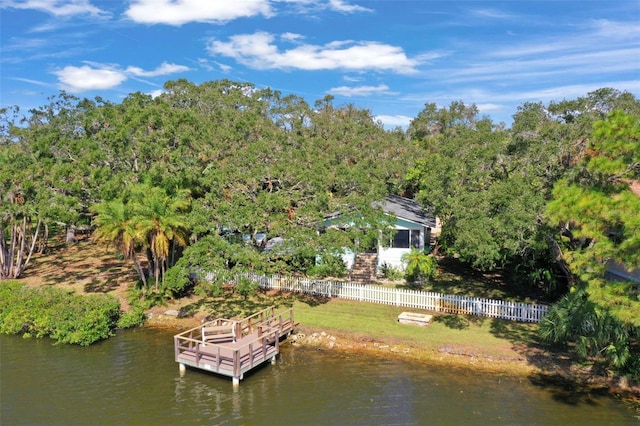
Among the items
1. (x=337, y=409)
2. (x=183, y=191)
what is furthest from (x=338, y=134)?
(x=337, y=409)

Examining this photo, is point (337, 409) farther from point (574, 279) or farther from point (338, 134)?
point (338, 134)

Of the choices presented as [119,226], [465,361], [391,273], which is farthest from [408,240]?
[119,226]

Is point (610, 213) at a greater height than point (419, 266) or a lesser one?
greater

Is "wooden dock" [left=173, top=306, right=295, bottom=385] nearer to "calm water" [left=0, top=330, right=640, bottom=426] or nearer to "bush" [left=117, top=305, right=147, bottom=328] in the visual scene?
"calm water" [left=0, top=330, right=640, bottom=426]

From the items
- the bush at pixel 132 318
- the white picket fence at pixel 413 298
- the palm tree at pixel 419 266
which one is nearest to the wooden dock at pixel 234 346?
the bush at pixel 132 318

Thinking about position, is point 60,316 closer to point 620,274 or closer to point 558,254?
point 558,254

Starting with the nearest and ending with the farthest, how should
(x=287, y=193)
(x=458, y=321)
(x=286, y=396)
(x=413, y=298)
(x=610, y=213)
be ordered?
1. (x=610, y=213)
2. (x=286, y=396)
3. (x=458, y=321)
4. (x=413, y=298)
5. (x=287, y=193)

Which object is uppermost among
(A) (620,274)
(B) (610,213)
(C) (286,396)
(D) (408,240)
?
(B) (610,213)
